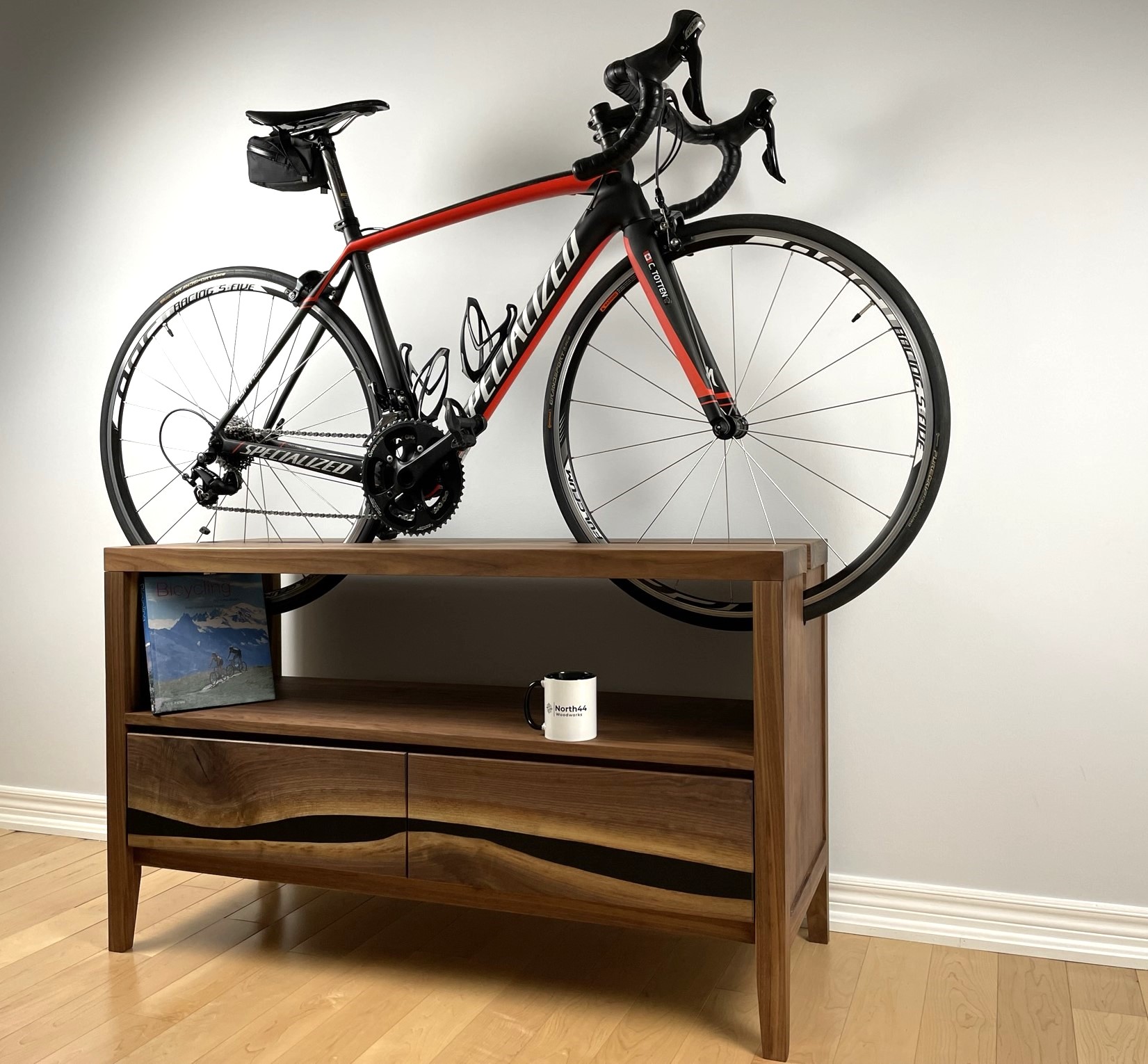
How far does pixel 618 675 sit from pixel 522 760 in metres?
0.49

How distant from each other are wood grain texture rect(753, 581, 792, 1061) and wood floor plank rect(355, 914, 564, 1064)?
1.50 ft

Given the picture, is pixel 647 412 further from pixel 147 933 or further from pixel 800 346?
pixel 147 933

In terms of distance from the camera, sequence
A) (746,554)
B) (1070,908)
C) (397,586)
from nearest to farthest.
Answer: (746,554) < (1070,908) < (397,586)

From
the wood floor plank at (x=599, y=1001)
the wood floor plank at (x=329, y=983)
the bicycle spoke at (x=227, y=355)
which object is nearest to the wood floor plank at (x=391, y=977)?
the wood floor plank at (x=329, y=983)

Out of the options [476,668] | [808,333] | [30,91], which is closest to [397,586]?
[476,668]

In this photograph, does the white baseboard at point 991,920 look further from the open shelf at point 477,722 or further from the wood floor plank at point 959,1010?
the open shelf at point 477,722

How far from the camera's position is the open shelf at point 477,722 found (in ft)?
4.84

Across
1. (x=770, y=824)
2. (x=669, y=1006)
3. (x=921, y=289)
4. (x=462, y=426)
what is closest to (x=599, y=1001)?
(x=669, y=1006)

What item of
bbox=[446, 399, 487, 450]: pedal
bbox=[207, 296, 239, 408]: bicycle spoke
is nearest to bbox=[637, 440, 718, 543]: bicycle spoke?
bbox=[446, 399, 487, 450]: pedal

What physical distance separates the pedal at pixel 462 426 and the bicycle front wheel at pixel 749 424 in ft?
0.43

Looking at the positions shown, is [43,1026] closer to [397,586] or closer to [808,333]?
[397,586]

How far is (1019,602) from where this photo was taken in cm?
176

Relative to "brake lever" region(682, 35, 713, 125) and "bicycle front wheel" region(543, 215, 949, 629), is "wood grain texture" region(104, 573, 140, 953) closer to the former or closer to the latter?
"bicycle front wheel" region(543, 215, 949, 629)

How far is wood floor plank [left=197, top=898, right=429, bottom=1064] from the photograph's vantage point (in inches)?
56.7
